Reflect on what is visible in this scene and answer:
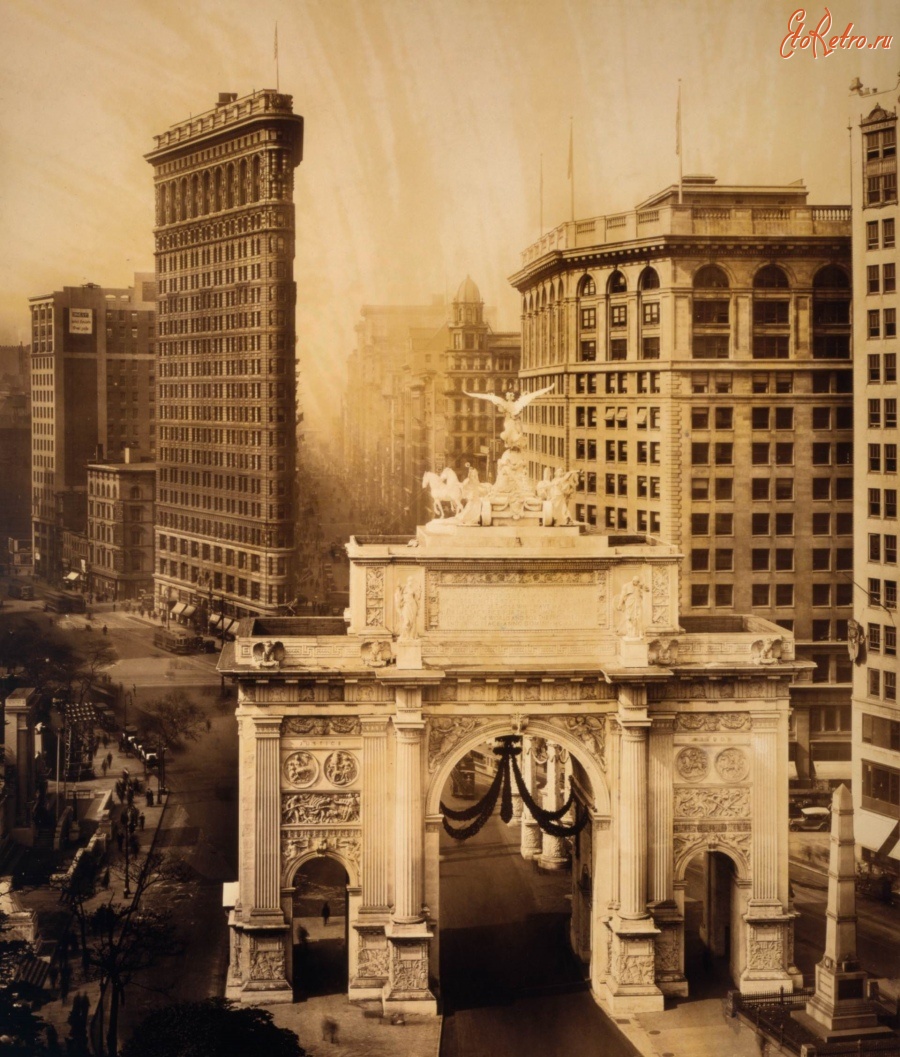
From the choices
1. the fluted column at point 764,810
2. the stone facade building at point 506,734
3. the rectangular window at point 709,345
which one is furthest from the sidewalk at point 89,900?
the rectangular window at point 709,345

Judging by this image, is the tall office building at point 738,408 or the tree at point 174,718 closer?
the tall office building at point 738,408

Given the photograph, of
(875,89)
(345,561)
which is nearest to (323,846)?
(345,561)

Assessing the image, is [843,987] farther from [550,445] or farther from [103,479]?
[103,479]

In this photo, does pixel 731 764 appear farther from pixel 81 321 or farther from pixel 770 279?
Result: pixel 81 321

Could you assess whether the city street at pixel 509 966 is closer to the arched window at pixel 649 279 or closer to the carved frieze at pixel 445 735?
the carved frieze at pixel 445 735

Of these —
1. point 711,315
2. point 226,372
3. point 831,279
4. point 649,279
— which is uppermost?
point 649,279

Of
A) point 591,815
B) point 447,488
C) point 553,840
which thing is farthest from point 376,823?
point 553,840

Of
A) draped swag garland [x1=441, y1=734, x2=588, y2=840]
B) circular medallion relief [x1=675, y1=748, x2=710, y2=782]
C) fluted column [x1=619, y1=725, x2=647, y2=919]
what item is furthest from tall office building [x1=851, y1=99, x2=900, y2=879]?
fluted column [x1=619, y1=725, x2=647, y2=919]

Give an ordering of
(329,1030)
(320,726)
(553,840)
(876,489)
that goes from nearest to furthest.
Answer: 1. (329,1030)
2. (320,726)
3. (553,840)
4. (876,489)
